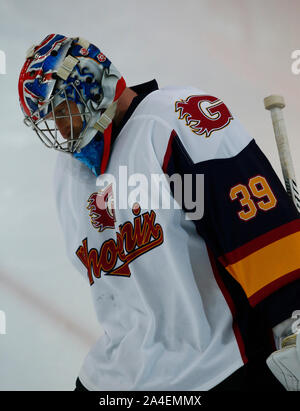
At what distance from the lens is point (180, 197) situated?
3.86ft

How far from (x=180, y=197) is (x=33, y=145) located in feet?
5.73

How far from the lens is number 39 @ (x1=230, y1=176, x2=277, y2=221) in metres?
1.09

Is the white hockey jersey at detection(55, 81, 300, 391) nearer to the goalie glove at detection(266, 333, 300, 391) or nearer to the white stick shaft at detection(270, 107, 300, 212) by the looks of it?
the goalie glove at detection(266, 333, 300, 391)

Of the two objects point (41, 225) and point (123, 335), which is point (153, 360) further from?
point (41, 225)

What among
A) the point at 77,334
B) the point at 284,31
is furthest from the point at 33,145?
the point at 284,31

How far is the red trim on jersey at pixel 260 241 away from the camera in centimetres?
107

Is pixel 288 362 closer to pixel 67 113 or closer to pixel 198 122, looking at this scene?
pixel 198 122

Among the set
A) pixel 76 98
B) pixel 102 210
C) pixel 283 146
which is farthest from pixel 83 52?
pixel 283 146

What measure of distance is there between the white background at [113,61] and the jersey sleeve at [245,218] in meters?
1.46

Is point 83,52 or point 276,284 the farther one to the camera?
point 83,52

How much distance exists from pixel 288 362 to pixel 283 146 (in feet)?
2.17

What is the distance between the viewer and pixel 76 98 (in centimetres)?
141

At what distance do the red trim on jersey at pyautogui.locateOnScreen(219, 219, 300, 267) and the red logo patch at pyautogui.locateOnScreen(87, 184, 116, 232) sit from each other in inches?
14.2
